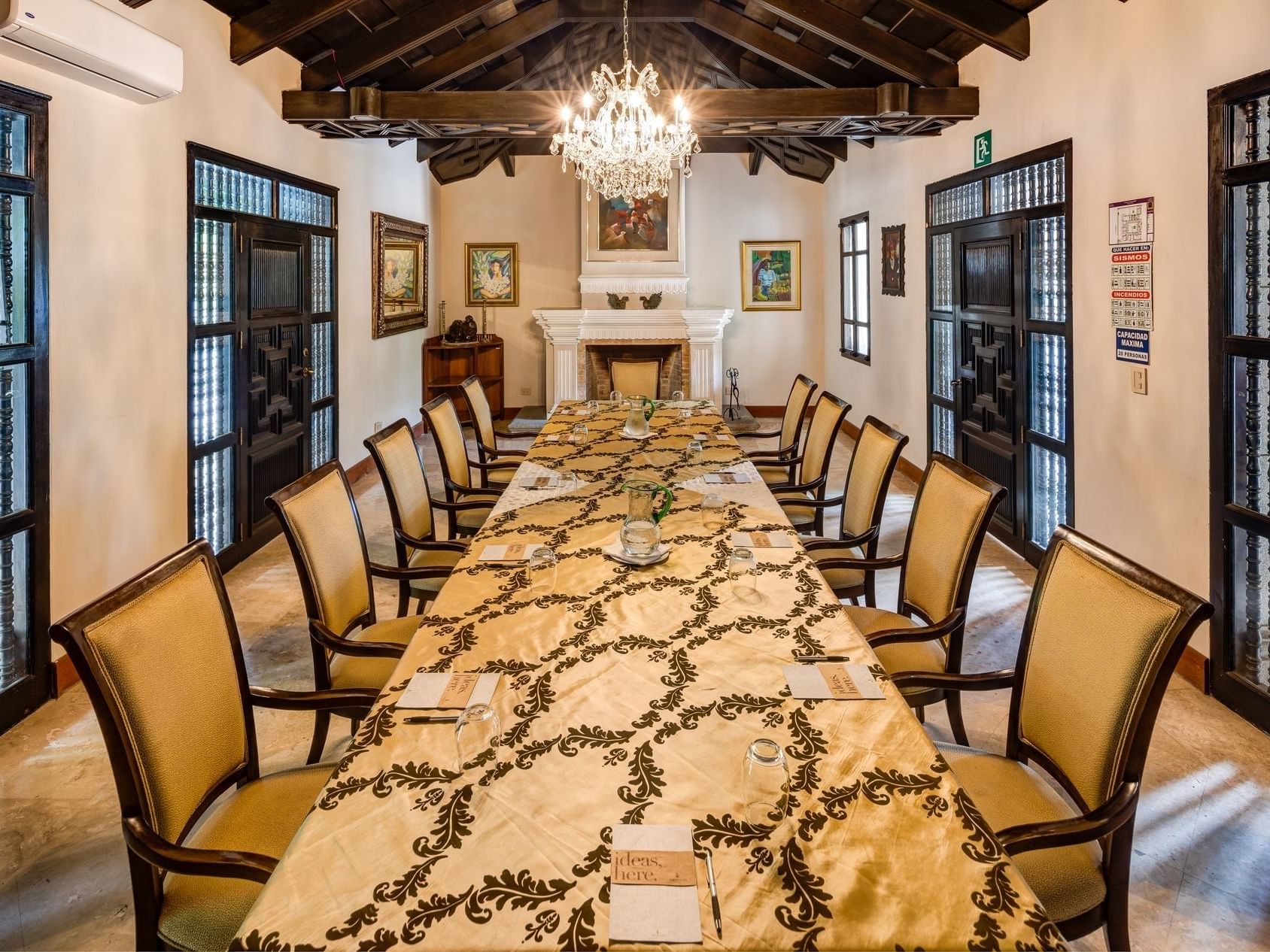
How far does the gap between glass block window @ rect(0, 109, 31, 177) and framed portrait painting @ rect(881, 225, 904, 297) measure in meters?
5.63

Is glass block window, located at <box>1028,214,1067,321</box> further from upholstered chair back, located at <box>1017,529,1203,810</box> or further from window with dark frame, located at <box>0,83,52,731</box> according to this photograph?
window with dark frame, located at <box>0,83,52,731</box>

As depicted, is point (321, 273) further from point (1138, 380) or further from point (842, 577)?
point (1138, 380)

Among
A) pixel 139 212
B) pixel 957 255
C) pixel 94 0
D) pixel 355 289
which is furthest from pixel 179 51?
pixel 957 255

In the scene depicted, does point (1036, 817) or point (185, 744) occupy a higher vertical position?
point (185, 744)

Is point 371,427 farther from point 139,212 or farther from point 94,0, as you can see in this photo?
point 94,0

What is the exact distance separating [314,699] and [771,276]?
8.58 m

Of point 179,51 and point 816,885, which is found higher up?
point 179,51

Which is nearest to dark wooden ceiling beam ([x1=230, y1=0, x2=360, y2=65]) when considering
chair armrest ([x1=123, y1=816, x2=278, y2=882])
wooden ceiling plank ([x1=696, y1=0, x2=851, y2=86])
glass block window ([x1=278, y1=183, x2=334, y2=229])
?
glass block window ([x1=278, y1=183, x2=334, y2=229])

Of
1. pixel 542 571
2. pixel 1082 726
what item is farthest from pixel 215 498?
pixel 1082 726

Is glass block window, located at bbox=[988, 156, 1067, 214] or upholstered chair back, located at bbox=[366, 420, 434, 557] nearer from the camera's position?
upholstered chair back, located at bbox=[366, 420, 434, 557]

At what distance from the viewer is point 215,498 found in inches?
172

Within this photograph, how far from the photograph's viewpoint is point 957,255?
5371mm

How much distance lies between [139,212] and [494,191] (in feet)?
20.8

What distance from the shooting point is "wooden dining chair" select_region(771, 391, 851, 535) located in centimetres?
357
